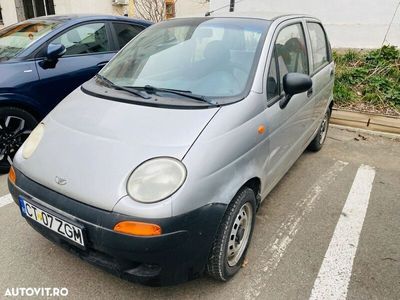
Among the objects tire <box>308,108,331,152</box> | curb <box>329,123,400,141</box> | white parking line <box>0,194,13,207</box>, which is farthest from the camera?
curb <box>329,123,400,141</box>

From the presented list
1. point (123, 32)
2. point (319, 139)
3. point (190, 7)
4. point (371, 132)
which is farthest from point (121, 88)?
point (190, 7)

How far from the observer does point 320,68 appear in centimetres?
382

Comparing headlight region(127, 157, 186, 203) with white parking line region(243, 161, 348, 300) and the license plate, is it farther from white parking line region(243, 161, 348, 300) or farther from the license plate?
white parking line region(243, 161, 348, 300)

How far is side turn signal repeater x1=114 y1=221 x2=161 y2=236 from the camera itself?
1.74 m

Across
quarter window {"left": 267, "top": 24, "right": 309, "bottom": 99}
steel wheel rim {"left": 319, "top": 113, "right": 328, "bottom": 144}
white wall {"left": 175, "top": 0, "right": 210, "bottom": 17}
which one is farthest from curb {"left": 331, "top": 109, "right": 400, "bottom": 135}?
white wall {"left": 175, "top": 0, "right": 210, "bottom": 17}

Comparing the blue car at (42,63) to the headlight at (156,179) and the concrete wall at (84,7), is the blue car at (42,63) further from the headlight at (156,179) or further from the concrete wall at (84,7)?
the concrete wall at (84,7)

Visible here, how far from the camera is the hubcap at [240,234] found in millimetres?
2270

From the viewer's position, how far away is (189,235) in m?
1.83

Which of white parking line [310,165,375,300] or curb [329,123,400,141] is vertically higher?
white parking line [310,165,375,300]

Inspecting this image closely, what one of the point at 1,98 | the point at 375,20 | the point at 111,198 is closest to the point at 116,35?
the point at 1,98

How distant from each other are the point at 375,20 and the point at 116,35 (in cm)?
617

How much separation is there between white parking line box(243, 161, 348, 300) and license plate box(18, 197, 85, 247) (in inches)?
43.5

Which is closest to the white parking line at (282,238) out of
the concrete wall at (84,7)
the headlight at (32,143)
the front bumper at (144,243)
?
the front bumper at (144,243)
